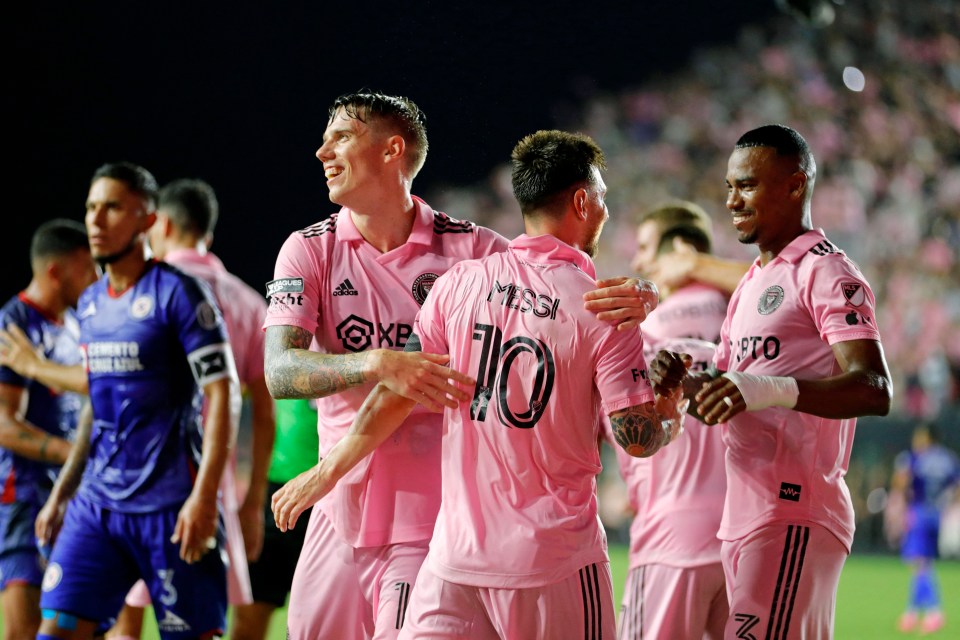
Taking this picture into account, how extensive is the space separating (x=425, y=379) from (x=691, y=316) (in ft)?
7.69

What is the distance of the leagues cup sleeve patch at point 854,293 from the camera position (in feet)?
11.9

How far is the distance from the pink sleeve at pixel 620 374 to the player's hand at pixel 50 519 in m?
3.37

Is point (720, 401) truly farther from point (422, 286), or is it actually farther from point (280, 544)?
point (280, 544)

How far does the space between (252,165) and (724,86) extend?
38.9 ft

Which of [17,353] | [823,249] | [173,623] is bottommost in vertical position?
[173,623]

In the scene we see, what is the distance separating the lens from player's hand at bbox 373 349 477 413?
3.20m

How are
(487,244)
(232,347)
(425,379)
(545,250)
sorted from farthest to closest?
(232,347) < (487,244) < (545,250) < (425,379)

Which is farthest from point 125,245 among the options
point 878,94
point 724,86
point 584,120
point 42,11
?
→ point 878,94

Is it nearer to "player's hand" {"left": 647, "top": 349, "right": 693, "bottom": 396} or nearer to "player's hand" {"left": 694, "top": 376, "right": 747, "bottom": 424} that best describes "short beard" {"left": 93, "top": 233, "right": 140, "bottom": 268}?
"player's hand" {"left": 647, "top": 349, "right": 693, "bottom": 396}

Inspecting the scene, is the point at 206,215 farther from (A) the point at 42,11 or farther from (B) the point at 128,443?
(A) the point at 42,11

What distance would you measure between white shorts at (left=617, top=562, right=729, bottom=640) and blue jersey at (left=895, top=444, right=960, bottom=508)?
29.5ft

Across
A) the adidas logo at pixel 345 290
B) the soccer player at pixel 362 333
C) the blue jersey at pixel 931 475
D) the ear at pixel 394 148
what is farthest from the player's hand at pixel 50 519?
the blue jersey at pixel 931 475

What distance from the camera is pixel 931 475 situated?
519 inches

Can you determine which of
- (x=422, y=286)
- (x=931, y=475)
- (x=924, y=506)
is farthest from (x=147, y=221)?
(x=931, y=475)
